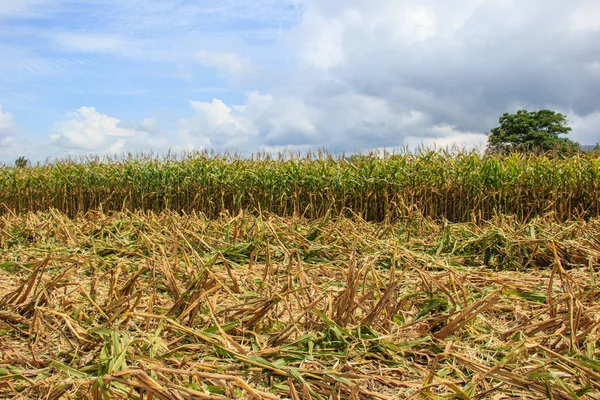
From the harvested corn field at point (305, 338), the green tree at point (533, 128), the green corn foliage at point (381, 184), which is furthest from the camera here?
the green tree at point (533, 128)

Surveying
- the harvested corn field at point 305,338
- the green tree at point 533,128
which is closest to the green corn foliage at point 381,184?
the harvested corn field at point 305,338

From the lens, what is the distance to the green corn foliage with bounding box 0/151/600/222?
28.4 ft

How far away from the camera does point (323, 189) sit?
8.95 metres

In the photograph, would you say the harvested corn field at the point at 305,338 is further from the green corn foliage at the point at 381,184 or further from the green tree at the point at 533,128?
the green tree at the point at 533,128

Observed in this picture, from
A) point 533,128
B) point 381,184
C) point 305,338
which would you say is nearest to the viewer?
point 305,338

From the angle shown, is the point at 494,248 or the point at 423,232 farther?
the point at 423,232

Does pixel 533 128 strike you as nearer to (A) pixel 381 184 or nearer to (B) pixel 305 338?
(A) pixel 381 184

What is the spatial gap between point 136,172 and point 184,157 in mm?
1163

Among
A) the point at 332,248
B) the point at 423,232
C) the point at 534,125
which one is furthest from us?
the point at 534,125

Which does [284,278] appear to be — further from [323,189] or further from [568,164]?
[568,164]

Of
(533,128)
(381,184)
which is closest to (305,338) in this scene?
(381,184)

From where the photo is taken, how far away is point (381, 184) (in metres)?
8.95

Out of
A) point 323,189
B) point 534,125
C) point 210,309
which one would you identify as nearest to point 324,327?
point 210,309

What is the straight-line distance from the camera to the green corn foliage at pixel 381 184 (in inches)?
341
